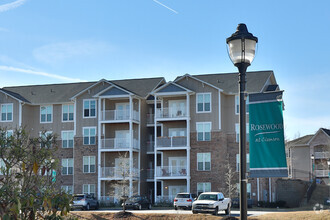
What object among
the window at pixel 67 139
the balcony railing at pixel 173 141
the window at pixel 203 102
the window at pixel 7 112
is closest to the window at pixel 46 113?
the window at pixel 67 139

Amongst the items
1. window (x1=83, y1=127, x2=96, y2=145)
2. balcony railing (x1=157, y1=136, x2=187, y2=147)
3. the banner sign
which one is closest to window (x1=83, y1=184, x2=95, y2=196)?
window (x1=83, y1=127, x2=96, y2=145)

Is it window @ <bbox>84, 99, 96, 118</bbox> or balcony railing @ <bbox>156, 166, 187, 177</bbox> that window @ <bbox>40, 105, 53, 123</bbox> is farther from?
balcony railing @ <bbox>156, 166, 187, 177</bbox>

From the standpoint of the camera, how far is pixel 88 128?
55.0 meters

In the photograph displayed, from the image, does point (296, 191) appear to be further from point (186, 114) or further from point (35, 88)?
point (35, 88)

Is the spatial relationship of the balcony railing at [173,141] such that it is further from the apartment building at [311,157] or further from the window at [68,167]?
the apartment building at [311,157]

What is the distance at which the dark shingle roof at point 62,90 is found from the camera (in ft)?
187

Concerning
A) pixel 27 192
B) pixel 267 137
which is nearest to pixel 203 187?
pixel 27 192

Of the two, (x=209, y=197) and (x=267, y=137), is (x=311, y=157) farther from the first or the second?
(x=267, y=137)

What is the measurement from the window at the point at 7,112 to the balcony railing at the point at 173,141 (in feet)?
57.6

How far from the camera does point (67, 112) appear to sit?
188ft

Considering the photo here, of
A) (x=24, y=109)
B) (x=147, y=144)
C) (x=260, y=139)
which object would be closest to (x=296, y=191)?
(x=147, y=144)

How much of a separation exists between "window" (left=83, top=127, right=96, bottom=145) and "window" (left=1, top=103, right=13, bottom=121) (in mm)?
8863

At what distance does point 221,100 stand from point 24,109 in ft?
73.4

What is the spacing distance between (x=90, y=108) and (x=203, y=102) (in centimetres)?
1257
